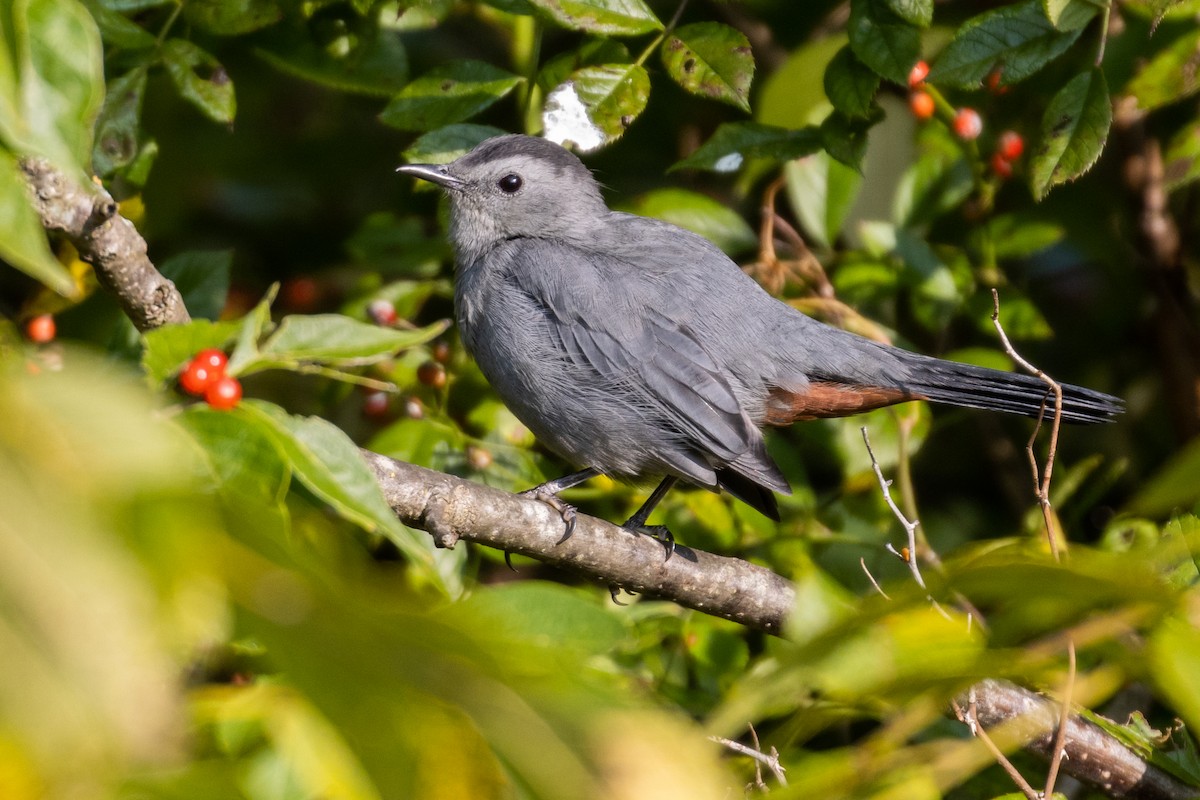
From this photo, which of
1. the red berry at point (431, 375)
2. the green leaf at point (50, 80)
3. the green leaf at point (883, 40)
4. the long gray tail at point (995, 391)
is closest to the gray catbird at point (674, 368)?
the long gray tail at point (995, 391)

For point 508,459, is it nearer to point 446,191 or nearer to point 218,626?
point 446,191

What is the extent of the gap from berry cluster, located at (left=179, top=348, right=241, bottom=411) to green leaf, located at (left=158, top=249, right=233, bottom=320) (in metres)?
1.01

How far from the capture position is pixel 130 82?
257 cm

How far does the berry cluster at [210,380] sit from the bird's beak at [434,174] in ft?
4.59

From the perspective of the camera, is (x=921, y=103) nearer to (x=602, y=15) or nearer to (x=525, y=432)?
(x=602, y=15)

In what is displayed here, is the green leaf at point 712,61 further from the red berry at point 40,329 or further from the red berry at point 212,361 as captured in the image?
the red berry at point 40,329

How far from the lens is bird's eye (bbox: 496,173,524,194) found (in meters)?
3.54

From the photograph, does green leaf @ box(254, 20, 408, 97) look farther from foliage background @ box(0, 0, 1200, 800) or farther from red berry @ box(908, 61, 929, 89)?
red berry @ box(908, 61, 929, 89)

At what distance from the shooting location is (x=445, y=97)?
2746 millimetres

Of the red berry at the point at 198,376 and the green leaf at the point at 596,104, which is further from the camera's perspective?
the green leaf at the point at 596,104

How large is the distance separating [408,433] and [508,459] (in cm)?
28

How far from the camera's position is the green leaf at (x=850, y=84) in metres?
2.60

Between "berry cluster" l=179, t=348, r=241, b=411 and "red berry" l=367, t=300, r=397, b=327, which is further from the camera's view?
"red berry" l=367, t=300, r=397, b=327

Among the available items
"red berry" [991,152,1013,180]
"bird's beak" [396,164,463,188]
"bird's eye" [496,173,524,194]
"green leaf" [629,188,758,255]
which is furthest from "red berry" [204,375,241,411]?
"red berry" [991,152,1013,180]
